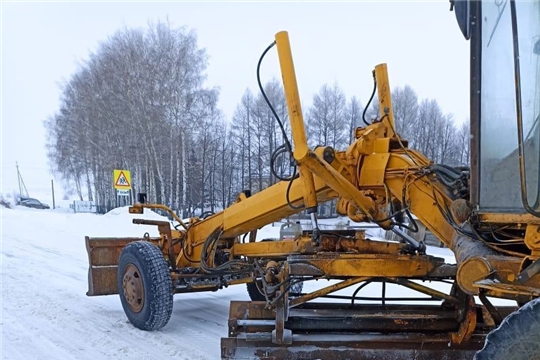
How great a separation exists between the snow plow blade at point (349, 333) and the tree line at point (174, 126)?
19191mm

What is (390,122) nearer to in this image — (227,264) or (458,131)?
(227,264)

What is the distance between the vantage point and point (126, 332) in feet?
18.6

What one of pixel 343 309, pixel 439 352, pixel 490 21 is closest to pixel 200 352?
pixel 343 309

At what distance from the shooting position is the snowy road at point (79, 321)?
5.10 metres

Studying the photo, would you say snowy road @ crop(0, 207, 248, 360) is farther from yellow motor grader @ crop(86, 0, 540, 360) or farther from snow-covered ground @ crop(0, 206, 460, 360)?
yellow motor grader @ crop(86, 0, 540, 360)

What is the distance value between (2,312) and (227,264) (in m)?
2.87

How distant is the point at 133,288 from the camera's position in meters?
5.88

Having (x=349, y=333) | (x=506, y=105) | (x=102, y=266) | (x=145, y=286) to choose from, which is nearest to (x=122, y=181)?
(x=102, y=266)

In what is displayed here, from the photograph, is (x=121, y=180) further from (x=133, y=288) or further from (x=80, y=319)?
(x=133, y=288)

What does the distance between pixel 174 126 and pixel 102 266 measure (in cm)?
2167

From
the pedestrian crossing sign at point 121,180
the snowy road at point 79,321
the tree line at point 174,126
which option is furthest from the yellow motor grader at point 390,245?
the tree line at point 174,126

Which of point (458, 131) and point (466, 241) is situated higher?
point (458, 131)

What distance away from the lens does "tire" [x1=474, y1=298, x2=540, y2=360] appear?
2367 mm

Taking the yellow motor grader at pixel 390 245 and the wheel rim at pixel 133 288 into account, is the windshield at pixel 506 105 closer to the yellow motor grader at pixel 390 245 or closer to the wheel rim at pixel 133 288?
the yellow motor grader at pixel 390 245
